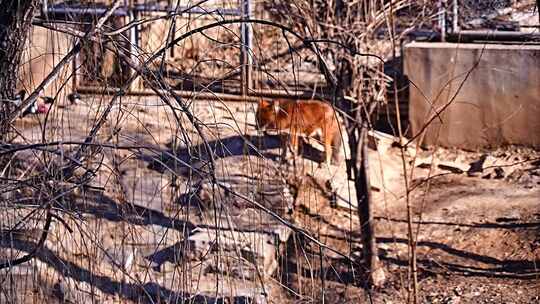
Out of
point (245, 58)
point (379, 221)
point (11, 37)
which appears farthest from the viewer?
point (379, 221)

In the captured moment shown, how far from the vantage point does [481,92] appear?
31.4 feet

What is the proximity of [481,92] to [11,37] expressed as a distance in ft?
21.5

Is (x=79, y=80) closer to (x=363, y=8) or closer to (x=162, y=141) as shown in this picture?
(x=363, y=8)

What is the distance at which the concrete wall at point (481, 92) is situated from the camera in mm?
9352

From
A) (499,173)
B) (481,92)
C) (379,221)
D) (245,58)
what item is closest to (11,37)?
(245,58)

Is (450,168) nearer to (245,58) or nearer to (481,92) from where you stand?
(481,92)

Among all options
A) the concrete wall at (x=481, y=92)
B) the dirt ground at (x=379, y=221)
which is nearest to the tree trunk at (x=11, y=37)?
the dirt ground at (x=379, y=221)

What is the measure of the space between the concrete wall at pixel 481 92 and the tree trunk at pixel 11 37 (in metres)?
5.96

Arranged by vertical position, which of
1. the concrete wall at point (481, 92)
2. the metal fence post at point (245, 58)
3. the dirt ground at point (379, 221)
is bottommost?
the dirt ground at point (379, 221)

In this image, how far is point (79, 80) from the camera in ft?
17.8

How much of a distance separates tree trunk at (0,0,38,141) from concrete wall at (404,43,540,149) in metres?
5.96

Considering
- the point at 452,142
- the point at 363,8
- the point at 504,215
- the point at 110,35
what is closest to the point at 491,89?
the point at 452,142

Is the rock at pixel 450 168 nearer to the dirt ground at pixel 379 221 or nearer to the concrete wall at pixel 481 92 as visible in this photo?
the dirt ground at pixel 379 221

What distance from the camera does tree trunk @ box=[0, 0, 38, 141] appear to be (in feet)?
12.4
